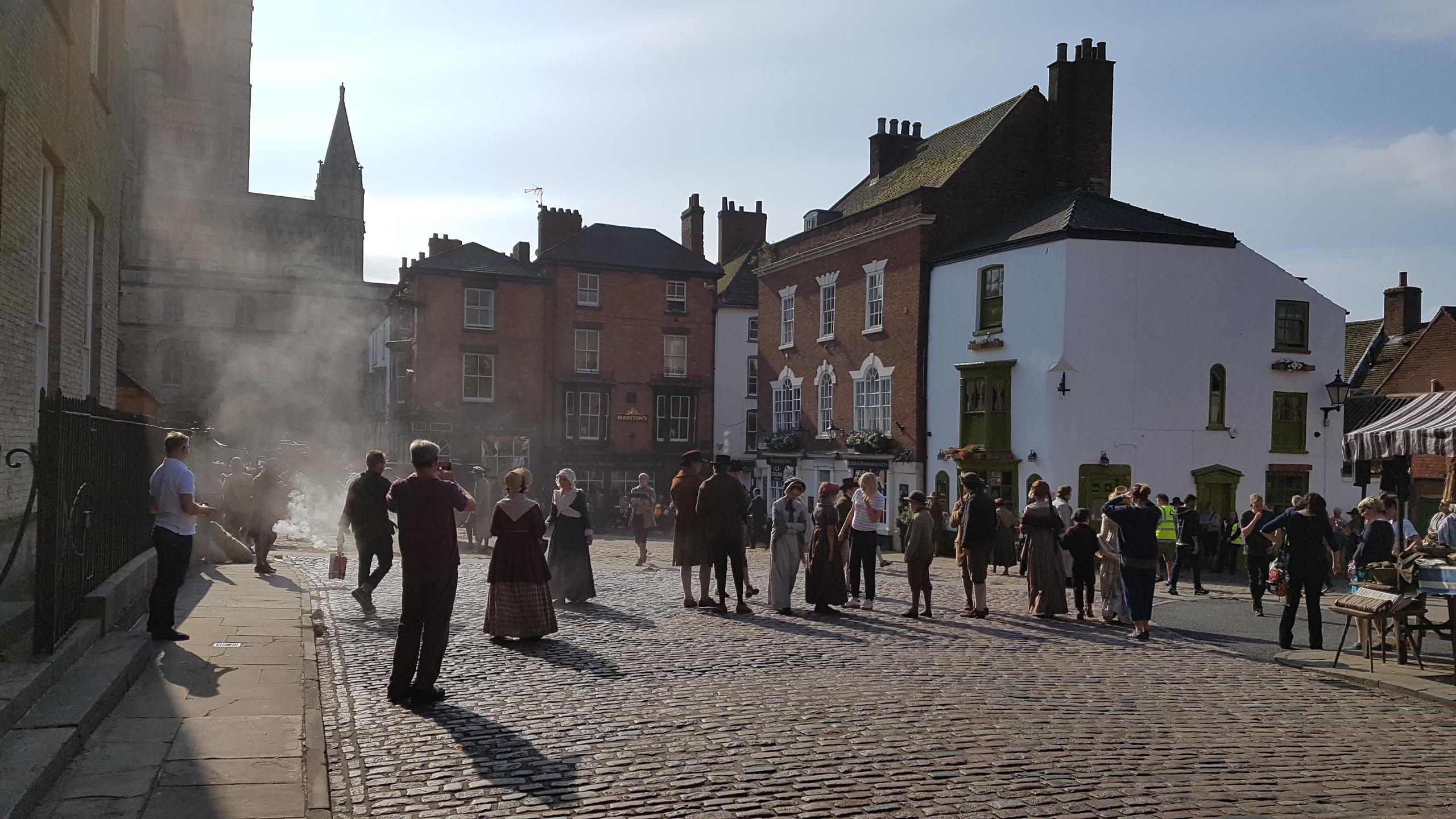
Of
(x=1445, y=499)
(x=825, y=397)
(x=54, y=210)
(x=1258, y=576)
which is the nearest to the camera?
(x=54, y=210)

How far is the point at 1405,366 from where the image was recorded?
131 ft

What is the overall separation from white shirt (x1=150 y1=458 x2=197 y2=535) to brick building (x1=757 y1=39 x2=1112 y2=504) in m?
23.2

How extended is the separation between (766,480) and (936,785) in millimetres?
34701

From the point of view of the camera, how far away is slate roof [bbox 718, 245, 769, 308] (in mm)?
49562

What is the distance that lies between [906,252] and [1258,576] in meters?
17.6

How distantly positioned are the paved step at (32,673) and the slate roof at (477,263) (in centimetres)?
3780

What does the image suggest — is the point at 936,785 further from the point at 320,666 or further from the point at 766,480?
the point at 766,480

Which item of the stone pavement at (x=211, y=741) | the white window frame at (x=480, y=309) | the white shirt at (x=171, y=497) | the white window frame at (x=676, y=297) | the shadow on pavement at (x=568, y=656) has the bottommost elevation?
the shadow on pavement at (x=568, y=656)

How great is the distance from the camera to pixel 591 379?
46.9 m

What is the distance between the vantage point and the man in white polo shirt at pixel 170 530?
9195 mm

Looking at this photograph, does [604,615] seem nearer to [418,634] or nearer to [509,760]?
[418,634]

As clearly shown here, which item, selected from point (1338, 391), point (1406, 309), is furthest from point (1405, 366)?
point (1338, 391)

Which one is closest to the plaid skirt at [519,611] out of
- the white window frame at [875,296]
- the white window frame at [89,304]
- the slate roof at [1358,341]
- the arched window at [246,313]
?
the white window frame at [89,304]

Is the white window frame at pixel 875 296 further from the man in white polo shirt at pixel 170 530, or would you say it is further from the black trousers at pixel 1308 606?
the man in white polo shirt at pixel 170 530
